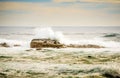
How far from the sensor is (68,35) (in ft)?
22.7

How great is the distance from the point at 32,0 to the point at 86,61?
70.0 inches

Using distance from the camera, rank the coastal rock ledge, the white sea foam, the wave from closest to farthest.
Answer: the coastal rock ledge < the white sea foam < the wave

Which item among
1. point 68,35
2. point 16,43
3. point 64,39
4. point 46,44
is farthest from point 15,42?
point 68,35

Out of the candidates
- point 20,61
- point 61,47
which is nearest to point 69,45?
point 61,47

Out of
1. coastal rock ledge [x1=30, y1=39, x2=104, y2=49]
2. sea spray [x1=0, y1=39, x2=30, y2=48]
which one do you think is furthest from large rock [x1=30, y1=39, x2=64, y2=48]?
sea spray [x1=0, y1=39, x2=30, y2=48]

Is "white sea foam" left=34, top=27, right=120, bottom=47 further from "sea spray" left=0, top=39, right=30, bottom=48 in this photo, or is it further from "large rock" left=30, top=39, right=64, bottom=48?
"sea spray" left=0, top=39, right=30, bottom=48

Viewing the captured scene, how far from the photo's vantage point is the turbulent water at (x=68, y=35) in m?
6.50

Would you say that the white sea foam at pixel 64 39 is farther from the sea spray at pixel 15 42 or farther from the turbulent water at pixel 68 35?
the sea spray at pixel 15 42

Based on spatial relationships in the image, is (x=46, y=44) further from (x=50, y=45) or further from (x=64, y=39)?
(x=64, y=39)

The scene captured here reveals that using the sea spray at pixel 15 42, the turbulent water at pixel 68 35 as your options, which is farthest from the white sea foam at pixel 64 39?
the sea spray at pixel 15 42

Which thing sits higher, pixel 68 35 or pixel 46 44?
pixel 68 35

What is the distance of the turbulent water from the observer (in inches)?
256

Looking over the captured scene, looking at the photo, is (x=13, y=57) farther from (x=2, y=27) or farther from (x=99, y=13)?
(x=99, y=13)

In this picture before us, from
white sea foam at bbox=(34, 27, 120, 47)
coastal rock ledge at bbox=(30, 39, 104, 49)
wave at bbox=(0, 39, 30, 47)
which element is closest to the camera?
coastal rock ledge at bbox=(30, 39, 104, 49)
